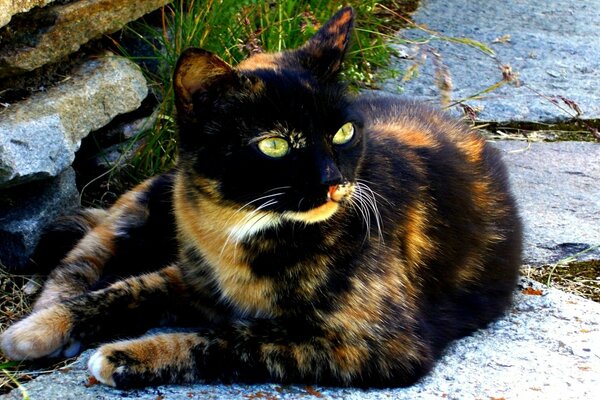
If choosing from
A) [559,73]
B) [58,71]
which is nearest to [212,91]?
[58,71]

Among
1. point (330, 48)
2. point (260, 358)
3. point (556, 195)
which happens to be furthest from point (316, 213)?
point (556, 195)

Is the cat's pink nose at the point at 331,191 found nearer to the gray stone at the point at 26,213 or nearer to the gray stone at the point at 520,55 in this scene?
the gray stone at the point at 26,213

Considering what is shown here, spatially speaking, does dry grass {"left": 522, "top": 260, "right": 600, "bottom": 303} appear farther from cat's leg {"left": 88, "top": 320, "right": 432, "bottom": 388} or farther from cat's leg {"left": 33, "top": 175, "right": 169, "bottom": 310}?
cat's leg {"left": 33, "top": 175, "right": 169, "bottom": 310}

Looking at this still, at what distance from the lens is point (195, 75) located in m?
2.34

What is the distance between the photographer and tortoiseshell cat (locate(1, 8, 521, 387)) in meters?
2.37

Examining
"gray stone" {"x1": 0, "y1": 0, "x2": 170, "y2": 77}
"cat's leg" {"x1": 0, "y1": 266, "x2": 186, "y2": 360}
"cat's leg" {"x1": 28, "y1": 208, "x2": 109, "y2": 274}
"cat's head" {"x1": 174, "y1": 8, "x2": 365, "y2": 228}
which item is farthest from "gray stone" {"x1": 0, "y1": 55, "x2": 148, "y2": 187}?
"cat's head" {"x1": 174, "y1": 8, "x2": 365, "y2": 228}

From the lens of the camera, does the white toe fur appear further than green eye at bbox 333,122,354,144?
No

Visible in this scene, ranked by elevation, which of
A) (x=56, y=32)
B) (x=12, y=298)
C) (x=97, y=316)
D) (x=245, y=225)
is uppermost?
(x=56, y=32)

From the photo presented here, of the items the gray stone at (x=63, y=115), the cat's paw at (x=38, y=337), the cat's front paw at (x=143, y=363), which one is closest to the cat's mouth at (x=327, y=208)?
the cat's front paw at (x=143, y=363)

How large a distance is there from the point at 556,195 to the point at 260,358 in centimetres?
196

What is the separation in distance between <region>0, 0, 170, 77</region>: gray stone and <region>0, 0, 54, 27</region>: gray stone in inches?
3.7

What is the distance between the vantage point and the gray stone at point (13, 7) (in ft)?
9.29

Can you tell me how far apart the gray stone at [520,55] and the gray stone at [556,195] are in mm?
300

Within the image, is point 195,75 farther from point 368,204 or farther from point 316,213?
point 368,204
